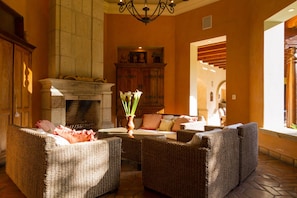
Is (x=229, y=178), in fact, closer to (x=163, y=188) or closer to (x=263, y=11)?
(x=163, y=188)

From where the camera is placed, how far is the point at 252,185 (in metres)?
2.71

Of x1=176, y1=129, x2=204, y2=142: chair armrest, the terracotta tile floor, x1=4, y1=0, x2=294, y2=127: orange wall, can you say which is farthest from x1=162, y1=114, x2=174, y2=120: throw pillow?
the terracotta tile floor

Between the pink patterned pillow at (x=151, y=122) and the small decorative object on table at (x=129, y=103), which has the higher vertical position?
the small decorative object on table at (x=129, y=103)

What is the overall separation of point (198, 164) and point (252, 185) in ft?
3.86

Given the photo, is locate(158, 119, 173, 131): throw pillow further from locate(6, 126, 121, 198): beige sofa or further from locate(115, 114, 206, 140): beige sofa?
locate(6, 126, 121, 198): beige sofa

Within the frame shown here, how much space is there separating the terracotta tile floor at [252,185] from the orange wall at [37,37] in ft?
6.32

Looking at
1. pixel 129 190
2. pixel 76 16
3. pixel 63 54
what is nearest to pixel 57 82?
pixel 63 54

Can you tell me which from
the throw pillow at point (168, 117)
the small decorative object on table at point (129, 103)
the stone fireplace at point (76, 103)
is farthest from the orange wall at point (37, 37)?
the throw pillow at point (168, 117)

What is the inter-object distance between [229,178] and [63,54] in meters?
4.31

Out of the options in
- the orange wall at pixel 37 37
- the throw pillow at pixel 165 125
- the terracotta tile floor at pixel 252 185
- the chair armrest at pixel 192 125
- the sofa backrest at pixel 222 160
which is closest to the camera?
the sofa backrest at pixel 222 160

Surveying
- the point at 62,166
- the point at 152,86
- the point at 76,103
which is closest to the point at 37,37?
the point at 76,103

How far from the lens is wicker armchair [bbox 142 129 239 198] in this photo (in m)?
2.04

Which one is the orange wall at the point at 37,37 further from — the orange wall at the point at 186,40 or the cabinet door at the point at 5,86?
the cabinet door at the point at 5,86

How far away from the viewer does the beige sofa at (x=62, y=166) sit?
1949mm
